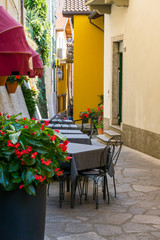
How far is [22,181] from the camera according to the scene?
4.37m

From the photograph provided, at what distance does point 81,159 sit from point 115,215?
104 centimetres

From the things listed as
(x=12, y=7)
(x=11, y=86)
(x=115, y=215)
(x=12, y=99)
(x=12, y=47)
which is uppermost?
(x=12, y=7)

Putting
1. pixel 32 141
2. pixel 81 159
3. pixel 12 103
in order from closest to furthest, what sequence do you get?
1. pixel 32 141
2. pixel 81 159
3. pixel 12 103

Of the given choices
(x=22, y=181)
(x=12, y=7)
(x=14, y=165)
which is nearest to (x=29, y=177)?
(x=22, y=181)

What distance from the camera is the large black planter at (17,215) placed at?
438 cm

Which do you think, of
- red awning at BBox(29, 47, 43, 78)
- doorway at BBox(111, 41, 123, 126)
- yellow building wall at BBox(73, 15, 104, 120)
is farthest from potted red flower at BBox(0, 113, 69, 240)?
yellow building wall at BBox(73, 15, 104, 120)

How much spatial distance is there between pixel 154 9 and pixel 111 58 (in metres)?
5.41

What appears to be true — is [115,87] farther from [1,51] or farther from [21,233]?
[21,233]

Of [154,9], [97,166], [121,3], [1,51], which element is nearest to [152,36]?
[154,9]

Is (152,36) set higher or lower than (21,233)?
higher

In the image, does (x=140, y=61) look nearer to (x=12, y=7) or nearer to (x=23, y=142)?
(x=12, y=7)

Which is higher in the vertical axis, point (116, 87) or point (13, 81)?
point (13, 81)

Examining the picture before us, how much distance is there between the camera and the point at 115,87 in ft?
57.2

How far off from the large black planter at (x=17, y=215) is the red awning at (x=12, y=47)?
1.96 meters
